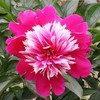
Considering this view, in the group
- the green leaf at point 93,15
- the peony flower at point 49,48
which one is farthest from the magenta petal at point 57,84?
the green leaf at point 93,15

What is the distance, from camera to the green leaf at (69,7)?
108cm

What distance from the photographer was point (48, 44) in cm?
76

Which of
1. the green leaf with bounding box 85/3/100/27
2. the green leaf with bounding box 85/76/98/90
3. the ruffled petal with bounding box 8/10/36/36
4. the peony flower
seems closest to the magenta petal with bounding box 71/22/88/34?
the peony flower

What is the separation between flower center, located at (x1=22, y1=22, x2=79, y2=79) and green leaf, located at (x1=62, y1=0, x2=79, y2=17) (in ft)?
1.04

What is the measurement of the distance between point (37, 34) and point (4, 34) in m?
0.35

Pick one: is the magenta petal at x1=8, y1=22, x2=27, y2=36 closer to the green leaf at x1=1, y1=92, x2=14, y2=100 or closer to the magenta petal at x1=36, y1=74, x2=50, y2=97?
the magenta petal at x1=36, y1=74, x2=50, y2=97

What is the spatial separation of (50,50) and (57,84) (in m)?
0.09

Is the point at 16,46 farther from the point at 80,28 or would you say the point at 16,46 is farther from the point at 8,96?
the point at 8,96

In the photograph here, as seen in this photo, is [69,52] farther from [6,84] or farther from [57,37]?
[6,84]

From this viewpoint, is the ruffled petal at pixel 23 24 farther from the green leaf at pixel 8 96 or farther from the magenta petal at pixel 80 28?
the green leaf at pixel 8 96

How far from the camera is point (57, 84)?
0.79 m

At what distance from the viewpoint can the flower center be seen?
74 cm

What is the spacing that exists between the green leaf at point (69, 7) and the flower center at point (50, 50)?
32 cm

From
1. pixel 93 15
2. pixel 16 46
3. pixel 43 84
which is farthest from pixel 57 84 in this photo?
pixel 93 15
